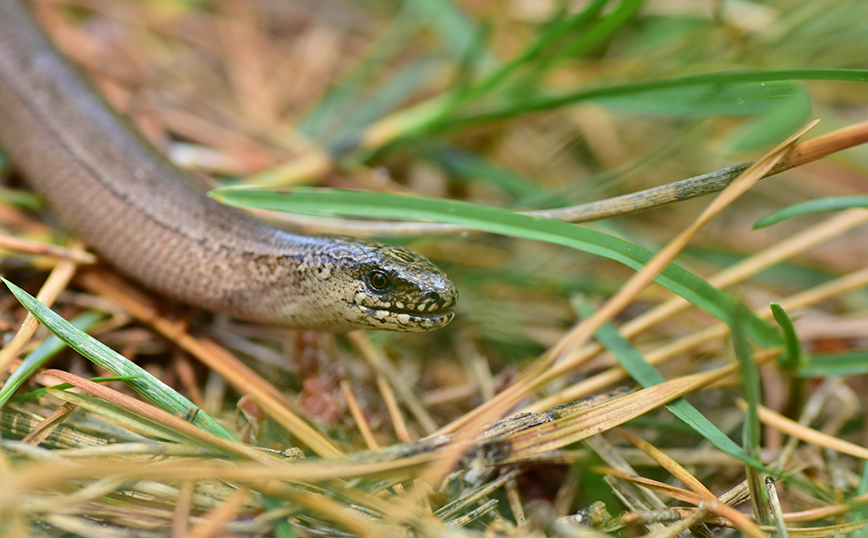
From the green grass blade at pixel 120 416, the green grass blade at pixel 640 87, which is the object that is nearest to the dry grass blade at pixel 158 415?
the green grass blade at pixel 120 416

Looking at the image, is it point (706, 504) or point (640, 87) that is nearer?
point (706, 504)

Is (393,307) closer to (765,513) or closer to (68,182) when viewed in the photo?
(765,513)

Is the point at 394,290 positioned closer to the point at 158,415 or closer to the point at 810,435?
the point at 158,415

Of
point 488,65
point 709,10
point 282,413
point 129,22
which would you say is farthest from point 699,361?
point 129,22

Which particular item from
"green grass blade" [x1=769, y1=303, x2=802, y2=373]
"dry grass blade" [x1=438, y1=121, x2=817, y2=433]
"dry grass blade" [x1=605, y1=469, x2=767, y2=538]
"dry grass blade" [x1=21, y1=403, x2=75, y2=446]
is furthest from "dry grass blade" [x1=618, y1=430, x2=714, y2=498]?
"dry grass blade" [x1=21, y1=403, x2=75, y2=446]

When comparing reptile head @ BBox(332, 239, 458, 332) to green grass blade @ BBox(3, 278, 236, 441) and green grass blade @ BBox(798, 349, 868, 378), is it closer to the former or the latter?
green grass blade @ BBox(3, 278, 236, 441)

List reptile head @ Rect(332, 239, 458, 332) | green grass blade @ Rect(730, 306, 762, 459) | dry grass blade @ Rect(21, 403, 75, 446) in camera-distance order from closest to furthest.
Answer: green grass blade @ Rect(730, 306, 762, 459)
dry grass blade @ Rect(21, 403, 75, 446)
reptile head @ Rect(332, 239, 458, 332)

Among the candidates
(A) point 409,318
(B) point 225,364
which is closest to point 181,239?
(B) point 225,364

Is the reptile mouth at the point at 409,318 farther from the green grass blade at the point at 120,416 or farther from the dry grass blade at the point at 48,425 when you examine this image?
the dry grass blade at the point at 48,425
